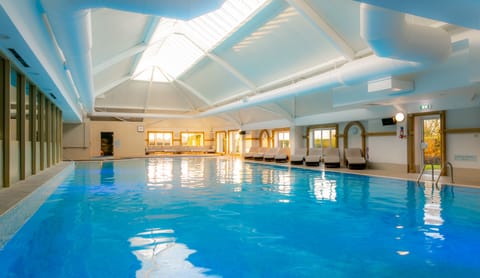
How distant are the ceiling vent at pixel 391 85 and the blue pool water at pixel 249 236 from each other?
271cm

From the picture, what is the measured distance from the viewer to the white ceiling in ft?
13.1

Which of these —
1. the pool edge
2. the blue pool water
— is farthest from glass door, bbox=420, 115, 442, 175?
the pool edge

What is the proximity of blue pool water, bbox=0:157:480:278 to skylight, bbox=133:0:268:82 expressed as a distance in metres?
6.11

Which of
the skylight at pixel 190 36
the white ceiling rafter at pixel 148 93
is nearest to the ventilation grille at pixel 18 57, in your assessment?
the skylight at pixel 190 36

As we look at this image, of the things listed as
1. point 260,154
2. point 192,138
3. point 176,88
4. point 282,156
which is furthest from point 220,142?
point 282,156

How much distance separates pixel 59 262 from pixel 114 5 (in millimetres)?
2826

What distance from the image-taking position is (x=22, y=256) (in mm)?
3363

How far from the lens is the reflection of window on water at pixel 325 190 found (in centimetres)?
687

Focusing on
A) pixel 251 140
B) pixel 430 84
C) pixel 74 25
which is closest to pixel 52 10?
pixel 74 25

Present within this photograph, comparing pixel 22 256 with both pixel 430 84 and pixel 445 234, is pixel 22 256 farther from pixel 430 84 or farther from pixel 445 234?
pixel 430 84

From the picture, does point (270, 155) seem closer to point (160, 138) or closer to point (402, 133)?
point (402, 133)

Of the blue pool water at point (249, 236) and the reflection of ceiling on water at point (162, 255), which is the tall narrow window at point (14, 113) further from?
the reflection of ceiling on water at point (162, 255)

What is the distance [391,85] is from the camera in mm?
7910

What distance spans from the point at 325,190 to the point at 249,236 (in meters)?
4.29
